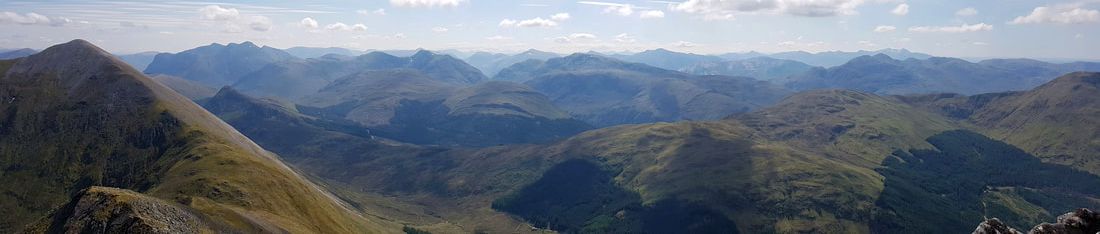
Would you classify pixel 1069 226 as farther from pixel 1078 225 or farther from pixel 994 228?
pixel 994 228

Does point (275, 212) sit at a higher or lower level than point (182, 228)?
lower

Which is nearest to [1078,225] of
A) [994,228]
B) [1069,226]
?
[1069,226]

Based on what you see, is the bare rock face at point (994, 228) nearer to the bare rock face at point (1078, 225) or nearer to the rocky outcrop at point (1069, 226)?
the rocky outcrop at point (1069, 226)

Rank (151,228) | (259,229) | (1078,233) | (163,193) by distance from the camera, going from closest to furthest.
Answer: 1. (1078,233)
2. (151,228)
3. (259,229)
4. (163,193)

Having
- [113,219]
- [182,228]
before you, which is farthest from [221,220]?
[113,219]

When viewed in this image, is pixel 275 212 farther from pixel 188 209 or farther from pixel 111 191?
pixel 111 191

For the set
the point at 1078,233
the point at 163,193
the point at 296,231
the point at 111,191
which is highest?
the point at 1078,233

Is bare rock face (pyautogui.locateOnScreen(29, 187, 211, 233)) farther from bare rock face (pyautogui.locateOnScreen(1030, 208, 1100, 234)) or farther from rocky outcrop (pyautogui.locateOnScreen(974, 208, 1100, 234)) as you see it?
bare rock face (pyautogui.locateOnScreen(1030, 208, 1100, 234))
